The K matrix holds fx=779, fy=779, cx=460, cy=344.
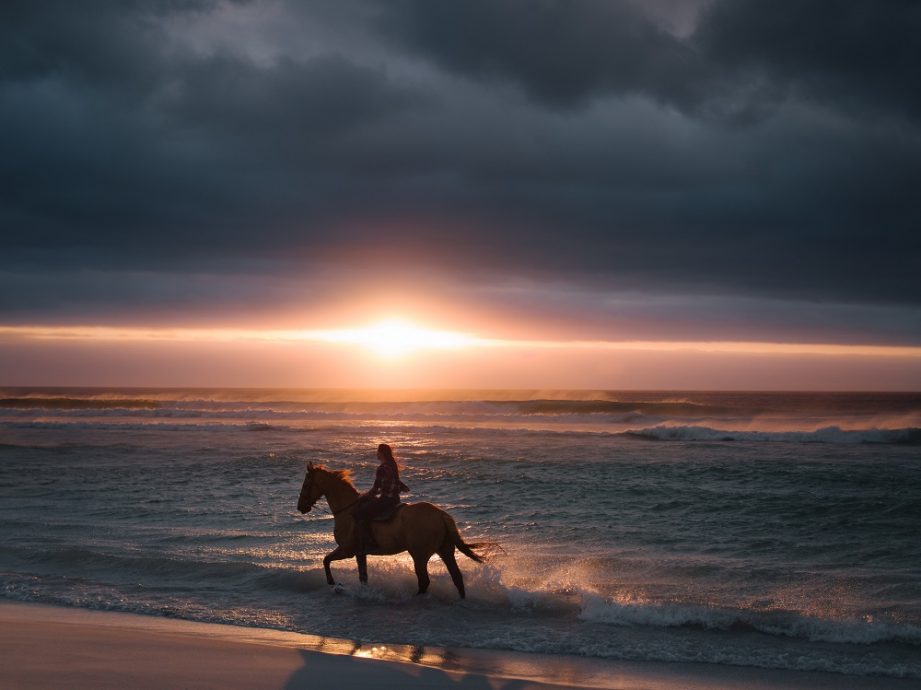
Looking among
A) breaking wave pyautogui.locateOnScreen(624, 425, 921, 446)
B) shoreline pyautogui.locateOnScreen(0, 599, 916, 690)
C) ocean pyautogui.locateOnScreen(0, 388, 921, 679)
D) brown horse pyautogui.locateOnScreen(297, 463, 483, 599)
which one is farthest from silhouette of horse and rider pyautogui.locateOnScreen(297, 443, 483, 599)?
breaking wave pyautogui.locateOnScreen(624, 425, 921, 446)

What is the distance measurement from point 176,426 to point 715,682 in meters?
37.3

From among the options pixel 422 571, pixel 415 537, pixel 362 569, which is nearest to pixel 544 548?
pixel 422 571

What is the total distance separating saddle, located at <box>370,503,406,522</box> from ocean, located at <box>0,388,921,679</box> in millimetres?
882

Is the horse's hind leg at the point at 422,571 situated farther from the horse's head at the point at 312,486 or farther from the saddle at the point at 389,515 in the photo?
the horse's head at the point at 312,486

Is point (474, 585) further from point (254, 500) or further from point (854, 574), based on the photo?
point (254, 500)

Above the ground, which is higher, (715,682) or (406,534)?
(406,534)

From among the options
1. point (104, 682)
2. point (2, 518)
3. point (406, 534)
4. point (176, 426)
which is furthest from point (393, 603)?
point (176, 426)

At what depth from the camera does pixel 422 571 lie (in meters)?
9.68

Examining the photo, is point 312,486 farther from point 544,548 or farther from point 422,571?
point 544,548

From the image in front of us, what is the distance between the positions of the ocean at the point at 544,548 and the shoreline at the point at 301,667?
0.37 metres

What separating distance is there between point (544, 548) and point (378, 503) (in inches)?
134

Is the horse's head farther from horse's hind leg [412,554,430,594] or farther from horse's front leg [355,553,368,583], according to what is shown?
horse's hind leg [412,554,430,594]

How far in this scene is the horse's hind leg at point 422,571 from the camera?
9641mm

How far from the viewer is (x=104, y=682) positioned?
6.33 m
